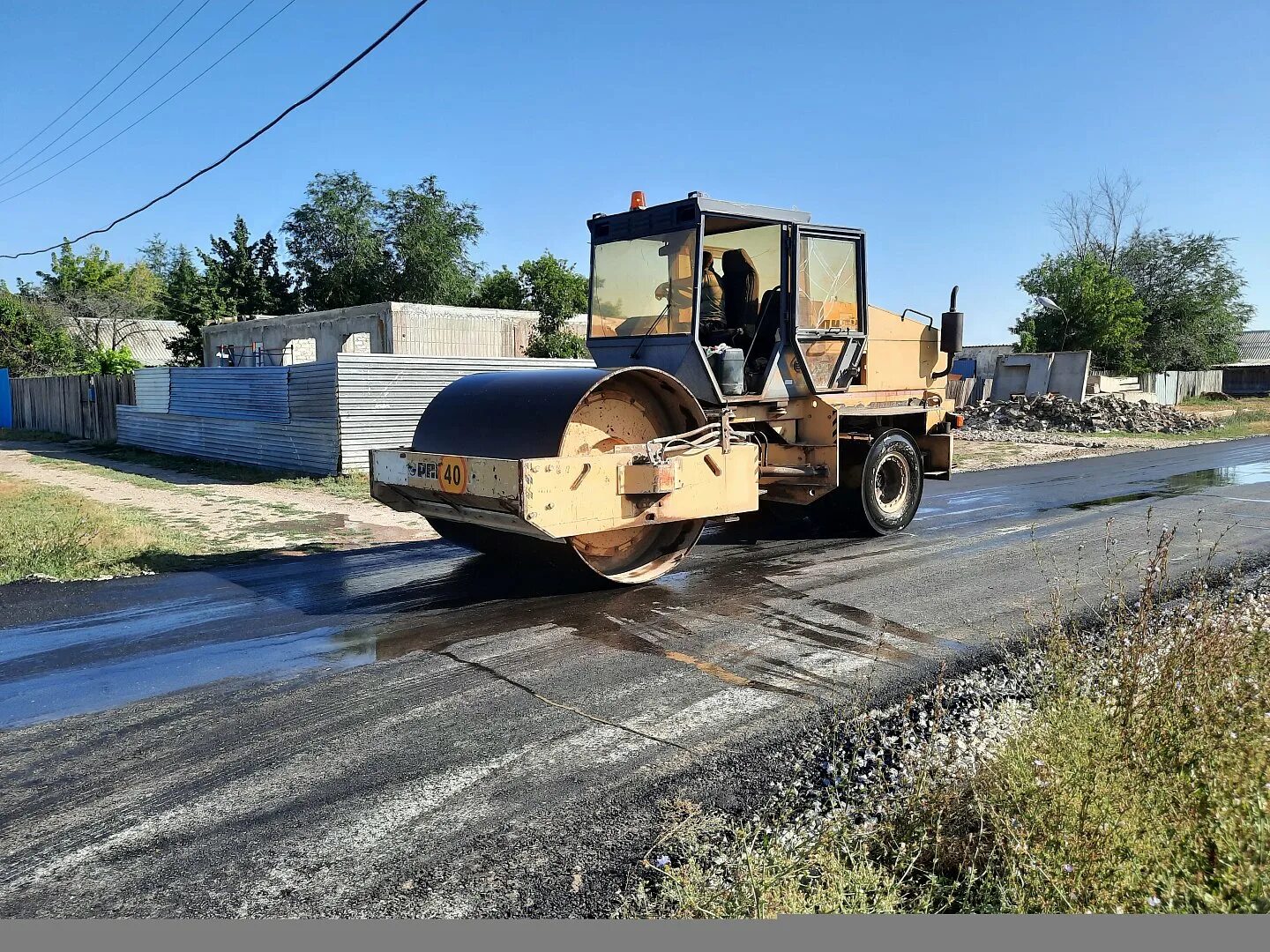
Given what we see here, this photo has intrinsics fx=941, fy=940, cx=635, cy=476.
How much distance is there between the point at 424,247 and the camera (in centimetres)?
4009

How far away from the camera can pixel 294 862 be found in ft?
10.8

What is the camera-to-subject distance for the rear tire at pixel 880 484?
30.7ft

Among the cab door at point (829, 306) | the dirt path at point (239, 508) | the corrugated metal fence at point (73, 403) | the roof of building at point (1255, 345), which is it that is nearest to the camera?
the cab door at point (829, 306)

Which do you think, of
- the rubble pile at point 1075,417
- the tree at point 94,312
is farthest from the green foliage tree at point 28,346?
the rubble pile at point 1075,417

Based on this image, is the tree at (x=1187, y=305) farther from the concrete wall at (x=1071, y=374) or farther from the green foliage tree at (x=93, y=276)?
the green foliage tree at (x=93, y=276)

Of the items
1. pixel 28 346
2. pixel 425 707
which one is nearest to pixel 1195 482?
pixel 425 707

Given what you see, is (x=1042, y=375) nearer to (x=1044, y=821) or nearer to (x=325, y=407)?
(x=325, y=407)

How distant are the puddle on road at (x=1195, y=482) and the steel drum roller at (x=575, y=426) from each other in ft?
21.6

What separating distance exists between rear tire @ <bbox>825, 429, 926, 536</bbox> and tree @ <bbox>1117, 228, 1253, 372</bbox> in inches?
1651

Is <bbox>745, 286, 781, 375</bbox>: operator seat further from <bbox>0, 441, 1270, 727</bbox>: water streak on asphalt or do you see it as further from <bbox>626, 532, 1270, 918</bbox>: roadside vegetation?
<bbox>626, 532, 1270, 918</bbox>: roadside vegetation

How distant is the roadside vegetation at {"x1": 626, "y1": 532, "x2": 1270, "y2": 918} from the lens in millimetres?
3010

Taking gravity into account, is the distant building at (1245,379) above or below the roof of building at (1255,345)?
below

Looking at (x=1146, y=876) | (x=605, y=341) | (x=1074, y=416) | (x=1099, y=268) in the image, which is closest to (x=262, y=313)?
(x=1074, y=416)

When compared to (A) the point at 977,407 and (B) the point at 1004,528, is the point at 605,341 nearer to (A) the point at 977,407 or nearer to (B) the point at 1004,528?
(B) the point at 1004,528
